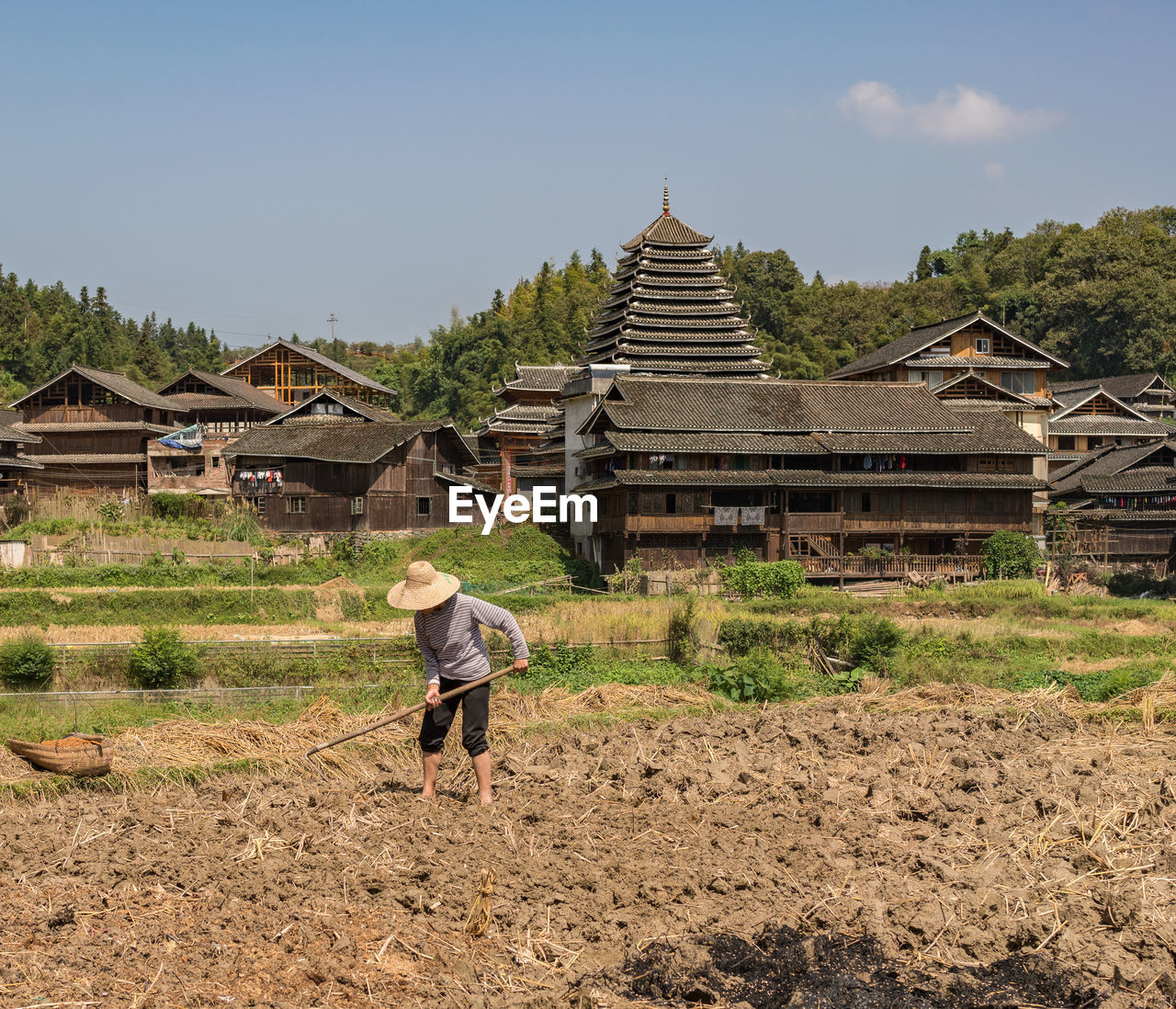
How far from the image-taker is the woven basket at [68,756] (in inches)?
386

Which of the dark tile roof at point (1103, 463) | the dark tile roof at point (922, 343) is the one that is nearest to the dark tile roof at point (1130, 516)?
the dark tile roof at point (1103, 463)

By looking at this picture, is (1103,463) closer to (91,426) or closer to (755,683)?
(755,683)

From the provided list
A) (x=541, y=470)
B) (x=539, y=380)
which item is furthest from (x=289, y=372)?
(x=541, y=470)

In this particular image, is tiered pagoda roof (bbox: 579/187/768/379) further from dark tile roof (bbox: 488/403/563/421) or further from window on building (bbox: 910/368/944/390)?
window on building (bbox: 910/368/944/390)

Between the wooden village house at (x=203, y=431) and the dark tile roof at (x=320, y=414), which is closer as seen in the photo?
the wooden village house at (x=203, y=431)

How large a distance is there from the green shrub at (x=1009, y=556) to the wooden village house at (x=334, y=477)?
1800cm

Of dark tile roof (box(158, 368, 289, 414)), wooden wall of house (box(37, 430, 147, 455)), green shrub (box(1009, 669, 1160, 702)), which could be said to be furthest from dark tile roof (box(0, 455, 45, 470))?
green shrub (box(1009, 669, 1160, 702))

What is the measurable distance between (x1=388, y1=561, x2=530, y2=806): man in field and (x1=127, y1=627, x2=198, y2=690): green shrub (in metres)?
10.4

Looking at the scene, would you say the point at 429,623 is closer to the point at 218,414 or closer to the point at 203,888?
the point at 203,888

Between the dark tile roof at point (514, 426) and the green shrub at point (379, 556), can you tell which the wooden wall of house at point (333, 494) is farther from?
the dark tile roof at point (514, 426)

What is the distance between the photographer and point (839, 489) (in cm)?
3341

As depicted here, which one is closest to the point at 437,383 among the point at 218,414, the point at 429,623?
the point at 218,414

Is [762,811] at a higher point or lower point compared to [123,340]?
lower

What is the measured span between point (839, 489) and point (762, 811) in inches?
1003
